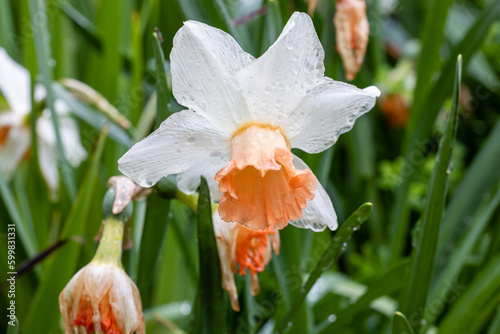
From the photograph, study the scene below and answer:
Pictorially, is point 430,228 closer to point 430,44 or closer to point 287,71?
point 287,71

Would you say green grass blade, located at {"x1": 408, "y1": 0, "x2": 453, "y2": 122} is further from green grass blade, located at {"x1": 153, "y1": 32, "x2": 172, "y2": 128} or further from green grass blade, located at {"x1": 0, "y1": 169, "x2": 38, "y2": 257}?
green grass blade, located at {"x1": 0, "y1": 169, "x2": 38, "y2": 257}

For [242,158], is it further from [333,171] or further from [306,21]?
[333,171]

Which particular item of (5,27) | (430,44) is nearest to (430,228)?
(430,44)

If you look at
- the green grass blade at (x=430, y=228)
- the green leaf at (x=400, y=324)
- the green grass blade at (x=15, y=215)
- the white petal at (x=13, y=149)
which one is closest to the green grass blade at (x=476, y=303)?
the green grass blade at (x=430, y=228)

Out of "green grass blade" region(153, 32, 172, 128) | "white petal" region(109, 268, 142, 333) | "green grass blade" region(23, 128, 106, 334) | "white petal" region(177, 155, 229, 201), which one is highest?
"green grass blade" region(153, 32, 172, 128)

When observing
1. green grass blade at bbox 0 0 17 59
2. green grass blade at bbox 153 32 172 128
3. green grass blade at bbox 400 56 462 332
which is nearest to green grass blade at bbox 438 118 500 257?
green grass blade at bbox 400 56 462 332
